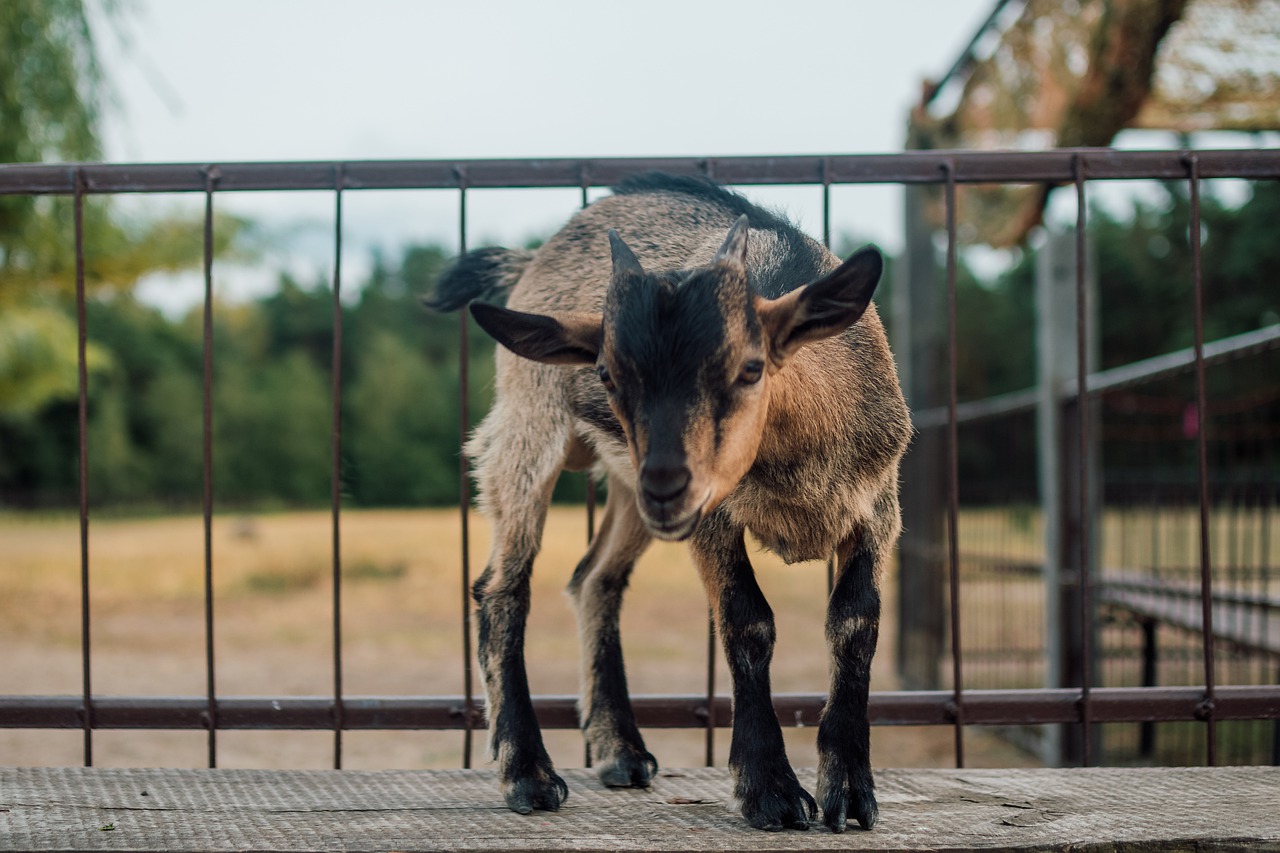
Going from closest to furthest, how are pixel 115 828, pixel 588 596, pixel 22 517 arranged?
pixel 115 828 → pixel 588 596 → pixel 22 517

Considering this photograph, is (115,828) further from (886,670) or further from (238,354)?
(238,354)

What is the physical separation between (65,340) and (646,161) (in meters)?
11.6

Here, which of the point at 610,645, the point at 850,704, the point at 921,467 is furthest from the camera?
the point at 921,467

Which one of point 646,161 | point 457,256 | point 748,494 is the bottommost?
point 748,494

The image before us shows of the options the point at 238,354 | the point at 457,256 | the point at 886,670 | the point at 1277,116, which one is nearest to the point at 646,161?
the point at 457,256

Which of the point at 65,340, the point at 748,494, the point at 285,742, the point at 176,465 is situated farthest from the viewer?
the point at 176,465

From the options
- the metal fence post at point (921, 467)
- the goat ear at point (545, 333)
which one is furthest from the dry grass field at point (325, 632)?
the goat ear at point (545, 333)

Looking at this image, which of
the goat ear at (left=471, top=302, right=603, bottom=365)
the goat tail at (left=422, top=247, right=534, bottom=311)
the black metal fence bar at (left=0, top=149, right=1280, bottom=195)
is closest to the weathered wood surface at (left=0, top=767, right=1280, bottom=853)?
the goat ear at (left=471, top=302, right=603, bottom=365)

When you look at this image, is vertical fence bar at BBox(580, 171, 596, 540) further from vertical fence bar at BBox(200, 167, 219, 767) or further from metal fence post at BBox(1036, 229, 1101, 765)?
metal fence post at BBox(1036, 229, 1101, 765)

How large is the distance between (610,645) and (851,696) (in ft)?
3.07

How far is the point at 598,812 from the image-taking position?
2801 millimetres

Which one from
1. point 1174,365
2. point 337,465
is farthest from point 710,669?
point 1174,365

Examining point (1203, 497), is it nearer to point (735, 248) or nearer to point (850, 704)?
point (850, 704)

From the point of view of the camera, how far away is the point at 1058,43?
25.8 feet
